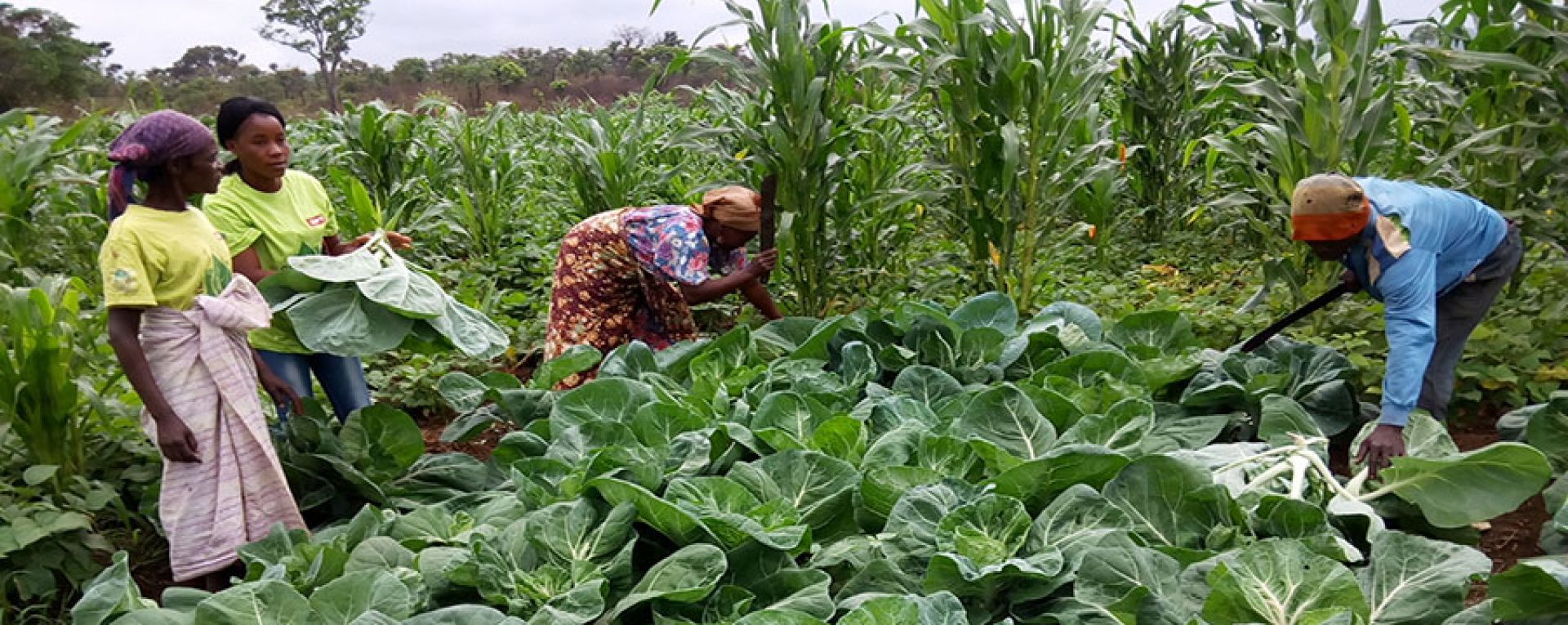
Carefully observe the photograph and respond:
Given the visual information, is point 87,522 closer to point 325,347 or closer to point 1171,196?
point 325,347

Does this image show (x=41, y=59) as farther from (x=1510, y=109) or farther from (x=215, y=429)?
(x=1510, y=109)

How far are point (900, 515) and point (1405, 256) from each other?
1595 mm

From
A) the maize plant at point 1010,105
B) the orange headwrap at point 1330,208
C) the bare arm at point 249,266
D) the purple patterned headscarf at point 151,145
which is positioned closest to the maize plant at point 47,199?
the bare arm at point 249,266

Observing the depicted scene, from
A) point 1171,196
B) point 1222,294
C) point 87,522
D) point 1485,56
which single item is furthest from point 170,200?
point 1171,196

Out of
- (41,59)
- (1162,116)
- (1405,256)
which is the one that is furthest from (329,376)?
(41,59)

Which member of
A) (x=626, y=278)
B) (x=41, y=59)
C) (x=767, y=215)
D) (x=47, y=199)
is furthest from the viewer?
(x=41, y=59)

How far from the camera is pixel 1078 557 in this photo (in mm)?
1835

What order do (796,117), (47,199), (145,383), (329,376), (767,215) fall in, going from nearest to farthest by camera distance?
(145,383) < (329,376) < (767,215) < (796,117) < (47,199)

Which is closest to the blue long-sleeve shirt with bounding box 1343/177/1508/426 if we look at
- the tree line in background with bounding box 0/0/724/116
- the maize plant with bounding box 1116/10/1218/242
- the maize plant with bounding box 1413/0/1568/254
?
the maize plant with bounding box 1413/0/1568/254

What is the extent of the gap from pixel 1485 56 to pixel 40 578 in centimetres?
488

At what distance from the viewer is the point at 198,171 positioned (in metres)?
2.49

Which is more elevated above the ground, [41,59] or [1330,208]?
[41,59]

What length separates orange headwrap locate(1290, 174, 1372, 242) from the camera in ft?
8.55

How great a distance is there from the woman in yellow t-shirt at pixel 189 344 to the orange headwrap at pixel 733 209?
1.62 m
